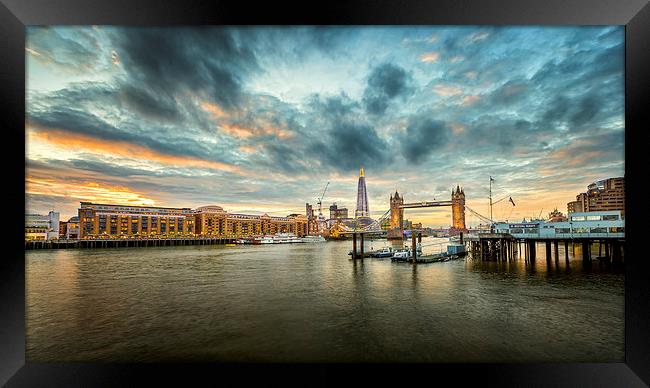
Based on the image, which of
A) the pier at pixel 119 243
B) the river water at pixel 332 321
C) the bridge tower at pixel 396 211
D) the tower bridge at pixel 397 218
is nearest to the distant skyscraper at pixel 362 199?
the tower bridge at pixel 397 218

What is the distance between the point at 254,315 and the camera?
7688 millimetres

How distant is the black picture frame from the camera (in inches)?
121

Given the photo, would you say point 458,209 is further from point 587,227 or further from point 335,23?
point 335,23

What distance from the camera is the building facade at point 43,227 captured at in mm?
38406

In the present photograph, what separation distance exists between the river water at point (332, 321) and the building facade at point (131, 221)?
4064 cm

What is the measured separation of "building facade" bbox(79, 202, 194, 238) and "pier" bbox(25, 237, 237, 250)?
4.04 meters

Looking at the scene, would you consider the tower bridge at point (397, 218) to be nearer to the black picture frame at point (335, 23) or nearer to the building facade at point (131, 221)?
the building facade at point (131, 221)

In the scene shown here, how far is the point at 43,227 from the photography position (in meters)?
39.3

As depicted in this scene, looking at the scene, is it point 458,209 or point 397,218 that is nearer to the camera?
point 458,209

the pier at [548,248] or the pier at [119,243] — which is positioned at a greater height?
the pier at [548,248]

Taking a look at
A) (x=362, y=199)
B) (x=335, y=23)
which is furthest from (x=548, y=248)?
A: (x=362, y=199)

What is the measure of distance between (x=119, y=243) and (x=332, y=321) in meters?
48.3

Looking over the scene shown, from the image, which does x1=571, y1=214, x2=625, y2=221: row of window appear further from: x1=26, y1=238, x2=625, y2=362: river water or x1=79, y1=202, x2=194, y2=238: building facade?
x1=79, y1=202, x2=194, y2=238: building facade
